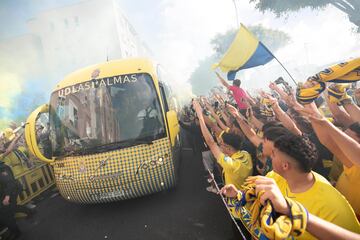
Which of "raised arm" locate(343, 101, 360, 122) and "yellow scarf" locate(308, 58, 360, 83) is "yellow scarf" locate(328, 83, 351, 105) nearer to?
"raised arm" locate(343, 101, 360, 122)

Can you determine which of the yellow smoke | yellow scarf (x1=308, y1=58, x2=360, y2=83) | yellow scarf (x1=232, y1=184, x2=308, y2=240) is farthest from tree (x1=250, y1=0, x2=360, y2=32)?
the yellow smoke

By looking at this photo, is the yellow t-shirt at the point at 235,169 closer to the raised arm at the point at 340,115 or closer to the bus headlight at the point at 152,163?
the raised arm at the point at 340,115

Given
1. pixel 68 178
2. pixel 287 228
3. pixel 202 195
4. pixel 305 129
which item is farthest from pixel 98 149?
pixel 287 228

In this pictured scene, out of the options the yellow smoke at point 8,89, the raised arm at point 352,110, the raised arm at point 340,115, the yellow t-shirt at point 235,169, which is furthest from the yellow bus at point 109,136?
the yellow smoke at point 8,89

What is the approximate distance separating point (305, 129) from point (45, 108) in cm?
484

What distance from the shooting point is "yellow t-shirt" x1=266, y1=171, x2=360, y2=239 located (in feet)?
5.49

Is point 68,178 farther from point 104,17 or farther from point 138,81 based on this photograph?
point 104,17

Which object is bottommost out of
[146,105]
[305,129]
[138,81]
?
[305,129]

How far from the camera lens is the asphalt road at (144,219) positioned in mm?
4234

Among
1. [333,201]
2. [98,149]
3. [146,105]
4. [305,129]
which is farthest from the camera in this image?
[146,105]

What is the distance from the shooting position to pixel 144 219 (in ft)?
15.8

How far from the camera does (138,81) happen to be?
5.40 metres

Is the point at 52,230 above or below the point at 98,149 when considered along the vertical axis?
below

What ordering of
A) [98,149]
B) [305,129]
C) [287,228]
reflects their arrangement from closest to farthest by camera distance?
[287,228], [305,129], [98,149]
